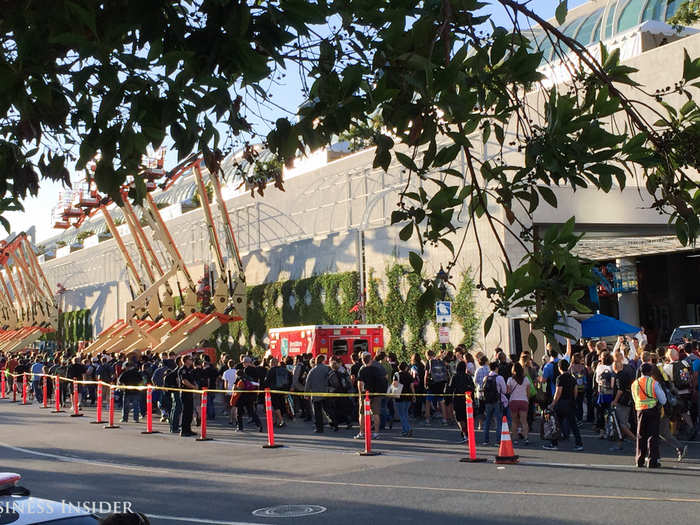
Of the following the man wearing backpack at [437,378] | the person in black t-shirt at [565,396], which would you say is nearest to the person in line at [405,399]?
the man wearing backpack at [437,378]

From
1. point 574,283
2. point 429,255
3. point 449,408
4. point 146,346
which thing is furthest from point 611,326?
point 146,346

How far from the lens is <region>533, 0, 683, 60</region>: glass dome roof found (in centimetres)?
3416

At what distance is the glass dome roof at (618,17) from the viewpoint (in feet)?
112

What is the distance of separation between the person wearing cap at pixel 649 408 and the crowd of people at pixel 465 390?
0.08ft

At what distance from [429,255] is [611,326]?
831 cm

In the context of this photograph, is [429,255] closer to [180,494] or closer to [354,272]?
[354,272]

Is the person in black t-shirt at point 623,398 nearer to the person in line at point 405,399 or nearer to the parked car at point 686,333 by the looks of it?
the person in line at point 405,399

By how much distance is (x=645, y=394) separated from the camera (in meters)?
13.7

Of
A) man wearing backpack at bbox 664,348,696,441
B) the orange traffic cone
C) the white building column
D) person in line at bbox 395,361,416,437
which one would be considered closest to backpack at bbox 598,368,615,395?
man wearing backpack at bbox 664,348,696,441

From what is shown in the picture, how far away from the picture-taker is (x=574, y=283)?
4578mm

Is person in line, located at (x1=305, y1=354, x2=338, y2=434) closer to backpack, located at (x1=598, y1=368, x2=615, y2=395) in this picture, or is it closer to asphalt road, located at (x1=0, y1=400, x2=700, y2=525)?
asphalt road, located at (x1=0, y1=400, x2=700, y2=525)

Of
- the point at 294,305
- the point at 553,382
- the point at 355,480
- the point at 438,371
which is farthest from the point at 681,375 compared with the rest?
the point at 294,305

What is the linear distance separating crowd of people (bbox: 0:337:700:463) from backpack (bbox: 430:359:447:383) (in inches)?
0.9

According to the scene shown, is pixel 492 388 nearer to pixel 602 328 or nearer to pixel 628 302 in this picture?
pixel 602 328
